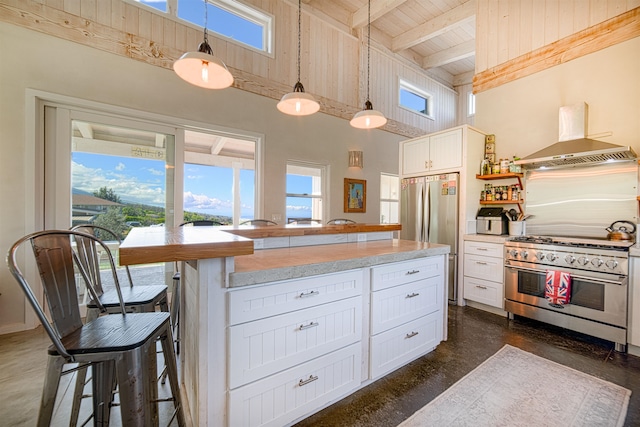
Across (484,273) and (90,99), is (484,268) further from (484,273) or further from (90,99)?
(90,99)

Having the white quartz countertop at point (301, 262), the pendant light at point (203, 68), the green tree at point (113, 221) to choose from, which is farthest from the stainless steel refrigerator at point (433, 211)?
the green tree at point (113, 221)

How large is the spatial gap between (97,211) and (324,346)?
3078 millimetres

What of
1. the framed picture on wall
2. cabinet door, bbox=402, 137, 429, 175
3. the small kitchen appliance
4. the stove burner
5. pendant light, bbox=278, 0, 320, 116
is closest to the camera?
pendant light, bbox=278, 0, 320, 116

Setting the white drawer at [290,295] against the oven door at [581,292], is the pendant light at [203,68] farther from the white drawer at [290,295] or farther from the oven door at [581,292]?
the oven door at [581,292]

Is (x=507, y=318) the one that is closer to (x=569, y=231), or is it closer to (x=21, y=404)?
(x=569, y=231)

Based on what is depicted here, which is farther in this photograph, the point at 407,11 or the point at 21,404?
the point at 407,11

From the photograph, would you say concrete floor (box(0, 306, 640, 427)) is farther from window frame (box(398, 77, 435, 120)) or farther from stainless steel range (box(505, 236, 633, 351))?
window frame (box(398, 77, 435, 120))

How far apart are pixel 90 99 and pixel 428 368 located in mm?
4177

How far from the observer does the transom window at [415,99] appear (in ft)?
19.9

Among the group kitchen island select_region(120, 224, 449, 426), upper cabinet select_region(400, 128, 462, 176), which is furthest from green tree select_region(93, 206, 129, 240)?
upper cabinet select_region(400, 128, 462, 176)

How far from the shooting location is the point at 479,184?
3768 millimetres

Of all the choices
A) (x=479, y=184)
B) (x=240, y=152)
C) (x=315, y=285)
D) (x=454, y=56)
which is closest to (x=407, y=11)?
(x=454, y=56)

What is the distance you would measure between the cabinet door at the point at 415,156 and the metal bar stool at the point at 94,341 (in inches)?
151

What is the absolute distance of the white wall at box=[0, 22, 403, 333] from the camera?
8.17 feet
